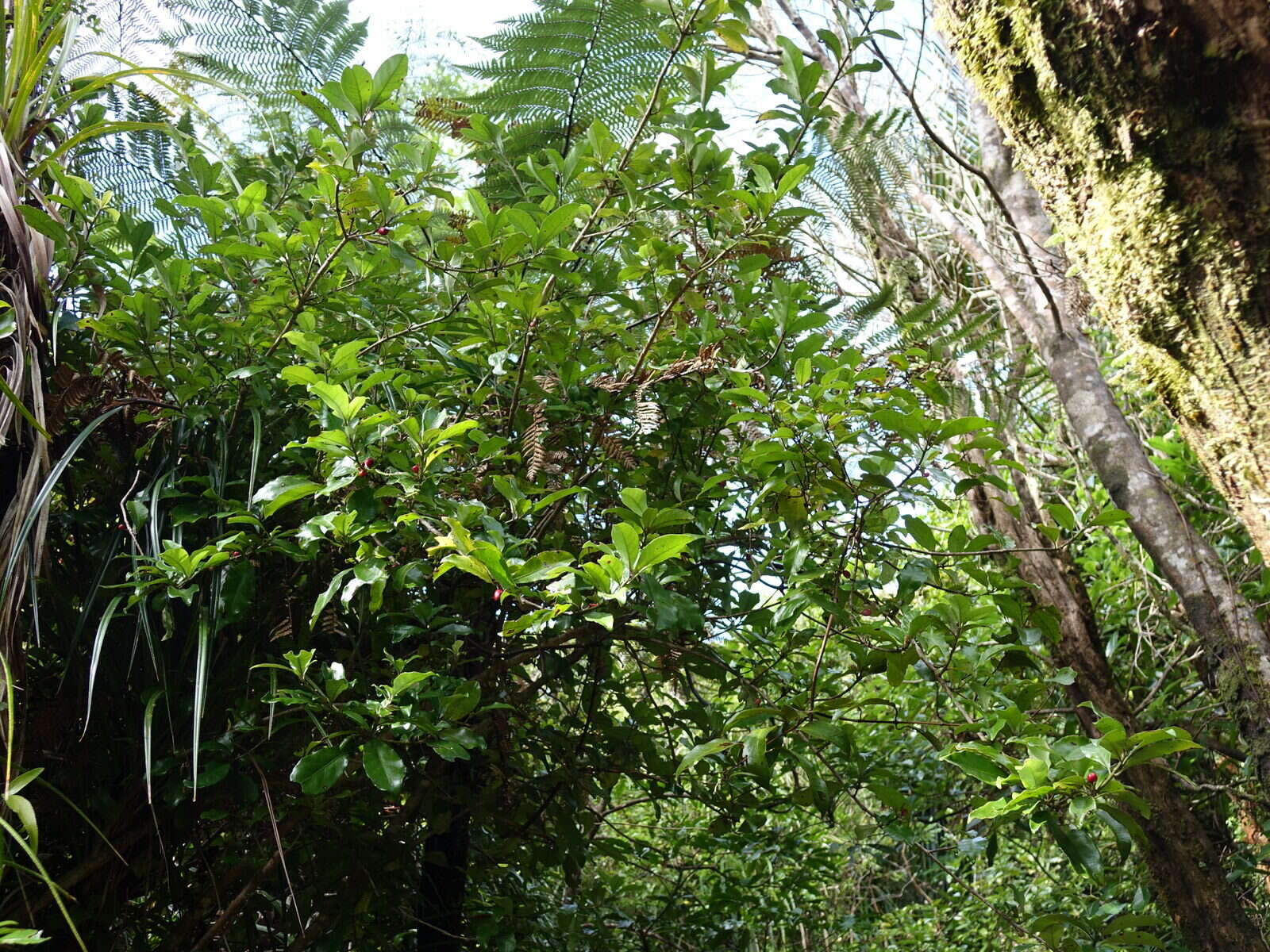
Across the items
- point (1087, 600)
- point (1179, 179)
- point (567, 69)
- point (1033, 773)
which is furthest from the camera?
point (1087, 600)

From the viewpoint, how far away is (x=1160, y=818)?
199 cm

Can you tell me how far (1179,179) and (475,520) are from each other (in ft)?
2.67

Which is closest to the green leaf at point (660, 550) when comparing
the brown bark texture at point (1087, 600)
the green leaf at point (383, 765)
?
the green leaf at point (383, 765)

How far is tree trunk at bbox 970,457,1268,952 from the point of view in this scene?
1902 millimetres

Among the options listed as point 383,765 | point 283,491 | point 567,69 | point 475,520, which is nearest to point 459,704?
point 383,765

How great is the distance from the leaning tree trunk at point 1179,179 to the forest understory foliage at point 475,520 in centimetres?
7

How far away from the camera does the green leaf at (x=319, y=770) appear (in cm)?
109

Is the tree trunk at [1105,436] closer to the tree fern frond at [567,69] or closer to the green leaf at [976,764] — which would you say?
the tree fern frond at [567,69]

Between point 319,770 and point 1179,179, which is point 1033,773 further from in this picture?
point 319,770

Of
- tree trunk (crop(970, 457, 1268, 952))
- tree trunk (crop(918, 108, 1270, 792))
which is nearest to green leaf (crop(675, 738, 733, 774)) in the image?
tree trunk (crop(970, 457, 1268, 952))

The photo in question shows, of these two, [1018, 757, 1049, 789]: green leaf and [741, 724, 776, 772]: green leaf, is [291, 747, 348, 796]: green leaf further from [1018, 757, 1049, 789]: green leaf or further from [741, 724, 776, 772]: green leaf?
[1018, 757, 1049, 789]: green leaf

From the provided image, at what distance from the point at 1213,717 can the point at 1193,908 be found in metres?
0.55

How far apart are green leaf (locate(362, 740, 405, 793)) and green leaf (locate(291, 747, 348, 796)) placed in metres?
0.03

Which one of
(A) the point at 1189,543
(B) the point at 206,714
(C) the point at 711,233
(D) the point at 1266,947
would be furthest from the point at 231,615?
(D) the point at 1266,947
